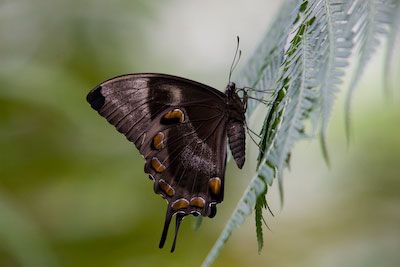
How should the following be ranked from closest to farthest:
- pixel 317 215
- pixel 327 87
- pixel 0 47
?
1. pixel 327 87
2. pixel 0 47
3. pixel 317 215

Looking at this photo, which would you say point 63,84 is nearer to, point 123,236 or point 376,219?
point 123,236

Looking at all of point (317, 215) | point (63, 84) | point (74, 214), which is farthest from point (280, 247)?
point (63, 84)

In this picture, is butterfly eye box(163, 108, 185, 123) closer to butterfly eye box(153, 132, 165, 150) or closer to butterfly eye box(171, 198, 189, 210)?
butterfly eye box(153, 132, 165, 150)

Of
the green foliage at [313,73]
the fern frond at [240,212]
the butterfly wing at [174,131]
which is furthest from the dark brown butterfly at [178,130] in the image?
the fern frond at [240,212]

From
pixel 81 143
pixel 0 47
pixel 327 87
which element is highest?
pixel 327 87

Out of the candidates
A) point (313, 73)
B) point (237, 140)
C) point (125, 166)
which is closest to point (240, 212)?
point (313, 73)

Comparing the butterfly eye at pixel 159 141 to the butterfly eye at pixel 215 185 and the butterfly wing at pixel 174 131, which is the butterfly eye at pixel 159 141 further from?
the butterfly eye at pixel 215 185

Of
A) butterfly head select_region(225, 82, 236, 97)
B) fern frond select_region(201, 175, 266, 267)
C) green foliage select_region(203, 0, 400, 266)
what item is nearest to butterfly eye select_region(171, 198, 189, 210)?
butterfly head select_region(225, 82, 236, 97)
